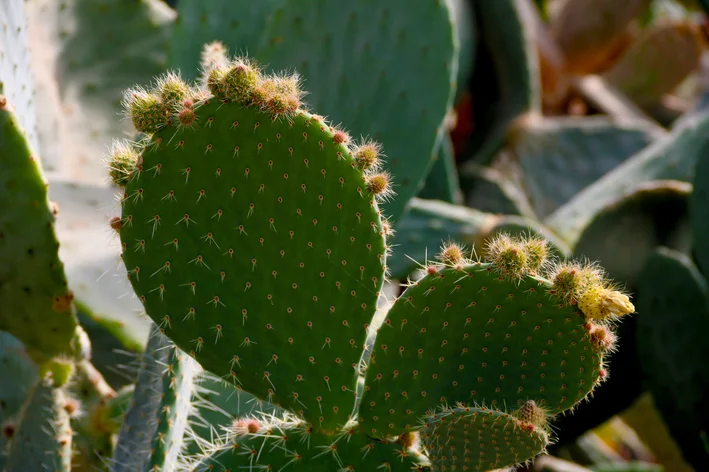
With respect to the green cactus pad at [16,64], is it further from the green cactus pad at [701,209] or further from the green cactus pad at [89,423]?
the green cactus pad at [701,209]

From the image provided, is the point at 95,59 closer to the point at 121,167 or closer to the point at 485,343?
the point at 121,167

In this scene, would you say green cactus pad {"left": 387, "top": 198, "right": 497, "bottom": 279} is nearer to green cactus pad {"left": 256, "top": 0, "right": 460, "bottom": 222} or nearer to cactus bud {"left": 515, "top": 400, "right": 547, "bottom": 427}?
green cactus pad {"left": 256, "top": 0, "right": 460, "bottom": 222}

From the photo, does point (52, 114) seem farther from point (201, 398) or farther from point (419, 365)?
point (419, 365)

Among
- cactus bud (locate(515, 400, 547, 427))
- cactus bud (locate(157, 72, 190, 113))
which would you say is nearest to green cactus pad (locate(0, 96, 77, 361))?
cactus bud (locate(157, 72, 190, 113))

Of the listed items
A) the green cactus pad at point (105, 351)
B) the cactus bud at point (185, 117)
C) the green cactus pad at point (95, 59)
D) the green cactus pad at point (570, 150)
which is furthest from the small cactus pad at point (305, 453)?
the green cactus pad at point (570, 150)

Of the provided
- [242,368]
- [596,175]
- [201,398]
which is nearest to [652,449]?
[596,175]

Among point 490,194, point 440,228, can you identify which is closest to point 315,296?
point 440,228
